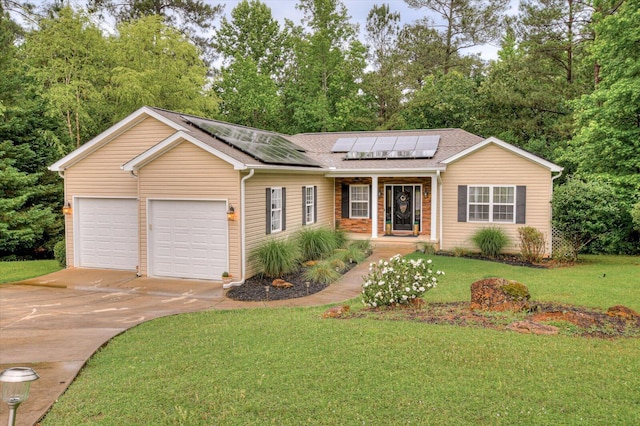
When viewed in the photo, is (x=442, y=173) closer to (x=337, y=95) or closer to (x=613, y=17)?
(x=613, y=17)

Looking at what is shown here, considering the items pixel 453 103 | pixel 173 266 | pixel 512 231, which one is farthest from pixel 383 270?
pixel 453 103

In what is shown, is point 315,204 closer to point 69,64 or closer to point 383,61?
point 69,64

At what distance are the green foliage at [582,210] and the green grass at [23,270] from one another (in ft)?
51.3

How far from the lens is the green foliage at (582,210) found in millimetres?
14414

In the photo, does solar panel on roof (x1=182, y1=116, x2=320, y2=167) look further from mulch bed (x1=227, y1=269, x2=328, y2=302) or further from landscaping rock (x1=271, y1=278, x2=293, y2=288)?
landscaping rock (x1=271, y1=278, x2=293, y2=288)

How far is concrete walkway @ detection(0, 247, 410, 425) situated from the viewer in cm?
633

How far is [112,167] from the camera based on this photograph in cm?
1366

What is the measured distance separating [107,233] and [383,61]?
2548cm

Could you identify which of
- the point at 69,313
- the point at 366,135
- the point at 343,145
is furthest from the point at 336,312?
the point at 366,135

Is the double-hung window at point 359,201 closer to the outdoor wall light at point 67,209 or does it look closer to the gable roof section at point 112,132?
the gable roof section at point 112,132

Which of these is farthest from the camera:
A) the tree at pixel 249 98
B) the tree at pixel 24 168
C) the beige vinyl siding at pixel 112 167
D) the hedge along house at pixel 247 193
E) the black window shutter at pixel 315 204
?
the tree at pixel 249 98

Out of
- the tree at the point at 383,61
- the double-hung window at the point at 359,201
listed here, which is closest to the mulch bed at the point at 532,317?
the double-hung window at the point at 359,201

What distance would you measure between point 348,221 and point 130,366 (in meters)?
13.7

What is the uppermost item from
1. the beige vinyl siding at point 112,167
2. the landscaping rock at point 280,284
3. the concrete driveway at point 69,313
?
the beige vinyl siding at point 112,167
